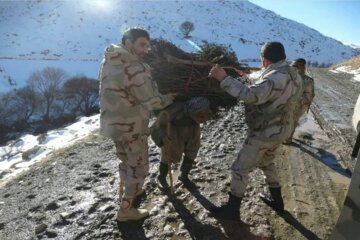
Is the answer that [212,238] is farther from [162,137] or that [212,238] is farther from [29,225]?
[29,225]

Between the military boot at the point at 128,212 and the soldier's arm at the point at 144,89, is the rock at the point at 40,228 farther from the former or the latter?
the soldier's arm at the point at 144,89

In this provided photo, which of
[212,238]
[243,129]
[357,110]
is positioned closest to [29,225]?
[212,238]

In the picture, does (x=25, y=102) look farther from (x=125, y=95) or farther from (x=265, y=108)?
(x=265, y=108)

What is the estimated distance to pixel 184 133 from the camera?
4.77m

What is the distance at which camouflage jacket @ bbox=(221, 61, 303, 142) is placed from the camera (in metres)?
3.58

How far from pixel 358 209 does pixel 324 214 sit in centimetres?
234

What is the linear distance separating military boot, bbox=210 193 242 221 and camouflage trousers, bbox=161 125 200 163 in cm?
96

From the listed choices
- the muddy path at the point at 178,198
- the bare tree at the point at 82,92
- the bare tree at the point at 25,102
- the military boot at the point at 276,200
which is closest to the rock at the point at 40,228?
the muddy path at the point at 178,198

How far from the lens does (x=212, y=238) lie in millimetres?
3873

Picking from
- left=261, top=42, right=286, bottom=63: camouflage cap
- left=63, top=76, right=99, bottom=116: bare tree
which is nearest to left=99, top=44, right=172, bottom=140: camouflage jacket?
left=261, top=42, right=286, bottom=63: camouflage cap

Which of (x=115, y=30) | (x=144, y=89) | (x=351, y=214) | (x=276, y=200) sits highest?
(x=144, y=89)

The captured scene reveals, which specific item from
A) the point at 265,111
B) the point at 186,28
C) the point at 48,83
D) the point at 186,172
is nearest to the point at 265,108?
the point at 265,111

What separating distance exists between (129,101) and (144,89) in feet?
0.72

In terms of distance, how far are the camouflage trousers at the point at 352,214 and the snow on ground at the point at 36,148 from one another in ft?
19.6
